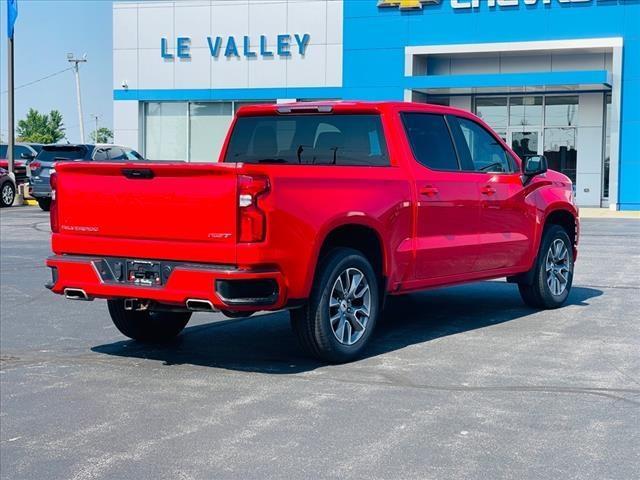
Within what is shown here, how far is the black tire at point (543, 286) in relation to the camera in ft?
33.1

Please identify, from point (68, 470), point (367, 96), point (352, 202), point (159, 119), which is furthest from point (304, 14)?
point (68, 470)

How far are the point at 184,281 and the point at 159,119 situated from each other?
106 feet

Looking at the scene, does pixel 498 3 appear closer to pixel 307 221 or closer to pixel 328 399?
pixel 307 221

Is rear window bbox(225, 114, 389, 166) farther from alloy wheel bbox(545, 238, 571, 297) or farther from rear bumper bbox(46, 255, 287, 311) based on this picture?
alloy wheel bbox(545, 238, 571, 297)

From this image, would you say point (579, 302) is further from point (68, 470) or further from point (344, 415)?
point (68, 470)

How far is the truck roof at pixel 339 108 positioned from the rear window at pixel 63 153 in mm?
19187

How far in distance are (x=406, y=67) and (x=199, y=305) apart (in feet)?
91.9

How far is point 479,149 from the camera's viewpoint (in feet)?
31.0

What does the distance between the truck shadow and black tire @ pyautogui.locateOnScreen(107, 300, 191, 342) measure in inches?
4.1

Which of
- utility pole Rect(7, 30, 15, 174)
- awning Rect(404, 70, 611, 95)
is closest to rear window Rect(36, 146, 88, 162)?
utility pole Rect(7, 30, 15, 174)

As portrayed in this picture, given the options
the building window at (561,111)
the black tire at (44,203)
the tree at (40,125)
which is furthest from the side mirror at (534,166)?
the tree at (40,125)

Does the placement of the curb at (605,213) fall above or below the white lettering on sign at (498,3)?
below

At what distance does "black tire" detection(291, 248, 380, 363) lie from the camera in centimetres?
733

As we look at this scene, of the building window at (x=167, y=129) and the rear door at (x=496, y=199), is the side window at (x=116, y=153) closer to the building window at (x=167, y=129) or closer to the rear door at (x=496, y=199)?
the building window at (x=167, y=129)
